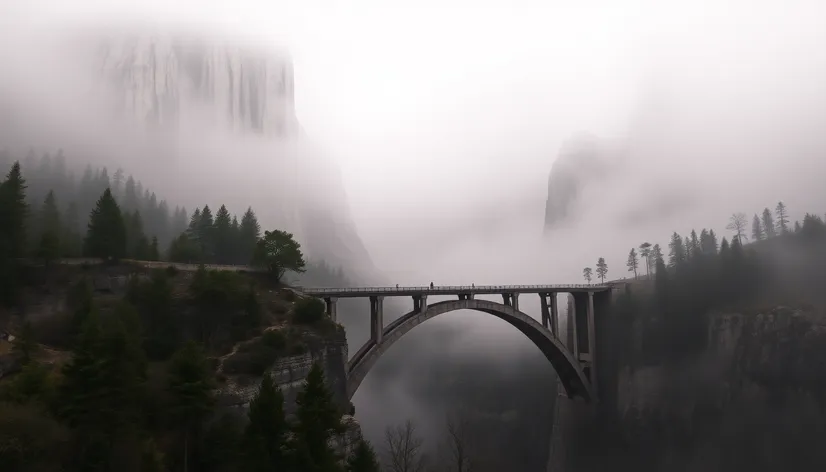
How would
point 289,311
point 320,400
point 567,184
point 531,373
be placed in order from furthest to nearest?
point 567,184 → point 531,373 → point 289,311 → point 320,400

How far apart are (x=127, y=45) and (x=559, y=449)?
151078 mm

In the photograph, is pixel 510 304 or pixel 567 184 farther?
pixel 567 184

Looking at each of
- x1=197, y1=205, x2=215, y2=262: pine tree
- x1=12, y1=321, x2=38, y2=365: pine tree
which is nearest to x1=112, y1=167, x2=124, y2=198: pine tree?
x1=197, y1=205, x2=215, y2=262: pine tree

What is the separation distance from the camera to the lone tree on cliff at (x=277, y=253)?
4134 cm

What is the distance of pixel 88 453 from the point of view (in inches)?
719

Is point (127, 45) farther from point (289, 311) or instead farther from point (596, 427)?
point (596, 427)

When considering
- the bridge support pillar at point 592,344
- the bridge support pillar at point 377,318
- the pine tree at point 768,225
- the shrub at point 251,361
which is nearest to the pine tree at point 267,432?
the shrub at point 251,361

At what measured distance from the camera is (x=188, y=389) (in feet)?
69.9

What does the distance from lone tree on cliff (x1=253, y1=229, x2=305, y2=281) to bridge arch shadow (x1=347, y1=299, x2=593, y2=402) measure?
10.5 meters

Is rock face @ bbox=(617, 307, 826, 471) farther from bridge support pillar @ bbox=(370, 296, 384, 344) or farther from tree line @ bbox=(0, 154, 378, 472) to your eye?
tree line @ bbox=(0, 154, 378, 472)

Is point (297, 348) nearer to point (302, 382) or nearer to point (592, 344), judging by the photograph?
point (302, 382)

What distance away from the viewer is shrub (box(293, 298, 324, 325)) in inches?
1358

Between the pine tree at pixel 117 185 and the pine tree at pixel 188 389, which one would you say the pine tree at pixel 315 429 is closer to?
the pine tree at pixel 188 389

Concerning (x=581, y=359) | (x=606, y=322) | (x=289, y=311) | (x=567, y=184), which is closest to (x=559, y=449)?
(x=581, y=359)
